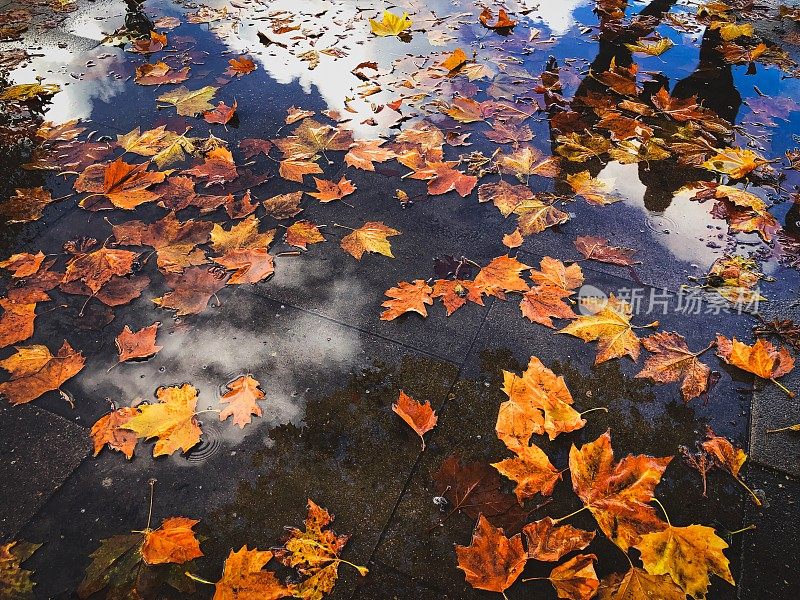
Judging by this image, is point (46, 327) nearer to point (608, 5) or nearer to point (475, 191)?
point (475, 191)

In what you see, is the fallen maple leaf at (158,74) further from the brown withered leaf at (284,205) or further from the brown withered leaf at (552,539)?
the brown withered leaf at (552,539)

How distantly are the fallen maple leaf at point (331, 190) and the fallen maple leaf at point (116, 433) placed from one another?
64.7 inches

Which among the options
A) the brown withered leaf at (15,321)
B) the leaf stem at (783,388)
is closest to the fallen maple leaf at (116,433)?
the brown withered leaf at (15,321)

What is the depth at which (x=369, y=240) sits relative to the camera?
117 inches

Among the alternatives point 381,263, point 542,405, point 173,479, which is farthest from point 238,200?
point 542,405

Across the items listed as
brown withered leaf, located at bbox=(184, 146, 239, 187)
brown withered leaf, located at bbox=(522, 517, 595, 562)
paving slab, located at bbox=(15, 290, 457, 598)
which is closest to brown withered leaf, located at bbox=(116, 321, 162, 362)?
paving slab, located at bbox=(15, 290, 457, 598)

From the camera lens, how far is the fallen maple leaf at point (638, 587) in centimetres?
169

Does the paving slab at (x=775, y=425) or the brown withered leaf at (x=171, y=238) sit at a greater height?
the brown withered leaf at (x=171, y=238)

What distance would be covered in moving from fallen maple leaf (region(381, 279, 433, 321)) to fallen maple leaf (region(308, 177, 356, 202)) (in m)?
0.84

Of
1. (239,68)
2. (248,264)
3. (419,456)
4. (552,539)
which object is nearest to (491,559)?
(552,539)

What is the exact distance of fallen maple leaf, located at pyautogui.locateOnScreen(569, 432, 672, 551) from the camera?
186cm

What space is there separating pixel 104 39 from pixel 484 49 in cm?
357

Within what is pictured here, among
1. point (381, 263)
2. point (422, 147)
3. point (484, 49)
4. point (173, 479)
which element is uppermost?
point (484, 49)

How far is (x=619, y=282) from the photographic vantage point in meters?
2.72
